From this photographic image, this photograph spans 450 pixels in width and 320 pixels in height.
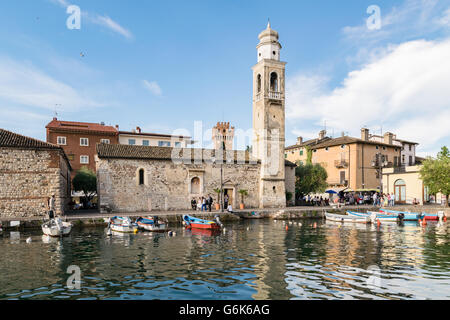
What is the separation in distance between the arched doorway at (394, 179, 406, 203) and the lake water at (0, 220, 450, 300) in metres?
25.4

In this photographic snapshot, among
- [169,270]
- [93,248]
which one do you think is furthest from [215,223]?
[169,270]

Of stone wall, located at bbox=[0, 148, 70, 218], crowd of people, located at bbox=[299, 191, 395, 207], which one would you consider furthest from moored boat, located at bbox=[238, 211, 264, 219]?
stone wall, located at bbox=[0, 148, 70, 218]

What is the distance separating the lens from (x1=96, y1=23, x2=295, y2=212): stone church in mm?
30859

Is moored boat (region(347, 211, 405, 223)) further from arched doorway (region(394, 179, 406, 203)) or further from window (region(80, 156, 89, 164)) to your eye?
window (region(80, 156, 89, 164))

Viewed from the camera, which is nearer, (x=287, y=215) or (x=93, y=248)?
(x=93, y=248)

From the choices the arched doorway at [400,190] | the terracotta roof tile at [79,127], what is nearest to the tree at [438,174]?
the arched doorway at [400,190]

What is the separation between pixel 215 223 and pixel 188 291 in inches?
514

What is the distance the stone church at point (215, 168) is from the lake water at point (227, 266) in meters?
11.1

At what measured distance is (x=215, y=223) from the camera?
22.7m

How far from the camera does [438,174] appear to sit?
3522 cm

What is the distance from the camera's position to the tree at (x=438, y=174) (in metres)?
34.8

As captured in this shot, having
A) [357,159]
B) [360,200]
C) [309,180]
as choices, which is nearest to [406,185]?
[360,200]

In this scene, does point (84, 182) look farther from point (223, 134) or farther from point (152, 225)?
point (223, 134)

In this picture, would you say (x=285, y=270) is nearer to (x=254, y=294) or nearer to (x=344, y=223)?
(x=254, y=294)
